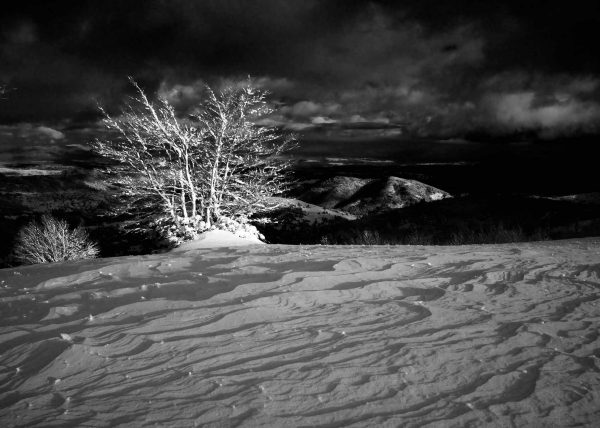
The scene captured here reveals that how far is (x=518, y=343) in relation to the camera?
306 centimetres

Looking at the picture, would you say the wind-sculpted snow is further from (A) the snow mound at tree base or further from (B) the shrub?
(B) the shrub

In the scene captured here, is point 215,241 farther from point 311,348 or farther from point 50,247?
point 50,247

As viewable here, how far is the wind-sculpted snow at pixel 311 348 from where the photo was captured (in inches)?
91.6

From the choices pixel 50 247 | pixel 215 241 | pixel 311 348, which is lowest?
pixel 311 348

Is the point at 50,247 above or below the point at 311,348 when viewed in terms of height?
above

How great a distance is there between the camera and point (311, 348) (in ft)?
10.4

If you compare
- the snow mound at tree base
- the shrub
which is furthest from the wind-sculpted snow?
the shrub

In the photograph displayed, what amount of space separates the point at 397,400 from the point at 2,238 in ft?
220

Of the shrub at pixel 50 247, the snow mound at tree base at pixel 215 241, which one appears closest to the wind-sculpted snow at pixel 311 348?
the snow mound at tree base at pixel 215 241

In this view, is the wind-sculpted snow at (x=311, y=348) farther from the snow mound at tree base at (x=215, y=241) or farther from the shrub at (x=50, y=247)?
the shrub at (x=50, y=247)

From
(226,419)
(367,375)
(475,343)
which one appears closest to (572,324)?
(475,343)

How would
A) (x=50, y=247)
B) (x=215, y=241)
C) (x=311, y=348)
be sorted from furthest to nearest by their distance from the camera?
(x=50, y=247) → (x=215, y=241) → (x=311, y=348)

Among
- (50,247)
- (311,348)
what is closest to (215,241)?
(311,348)

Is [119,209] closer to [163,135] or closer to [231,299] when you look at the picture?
[163,135]
